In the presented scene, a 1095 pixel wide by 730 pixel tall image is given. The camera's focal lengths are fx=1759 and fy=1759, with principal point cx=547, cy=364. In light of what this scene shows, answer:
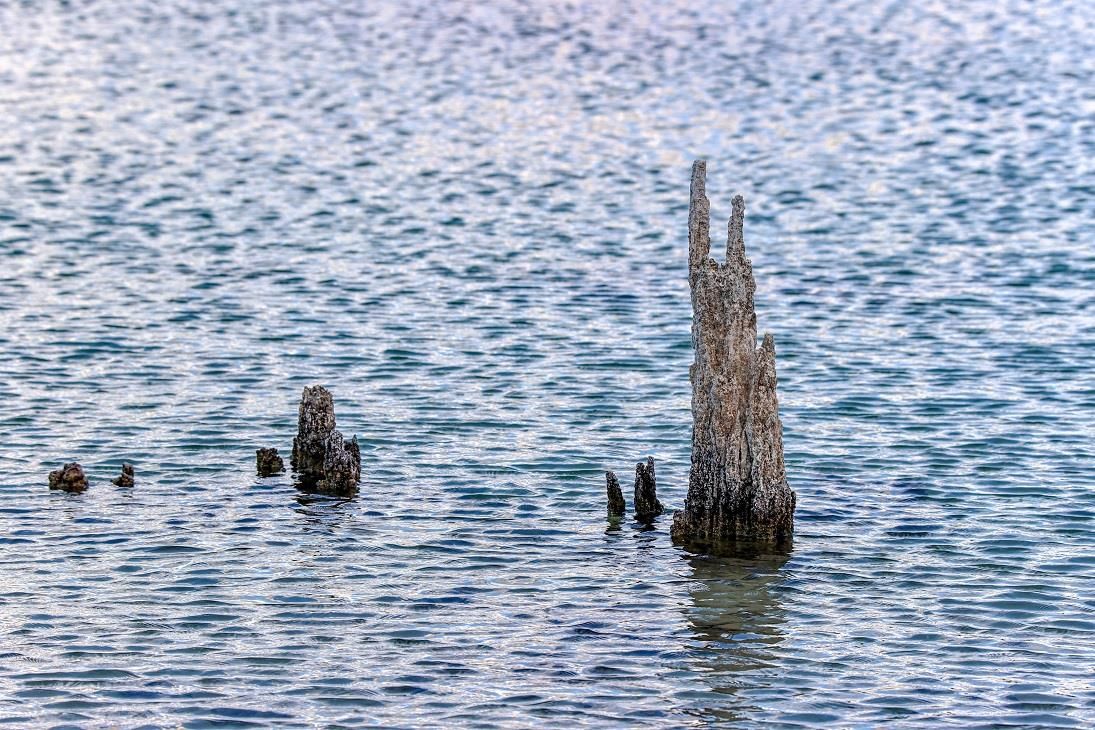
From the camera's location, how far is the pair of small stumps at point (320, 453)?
2969 cm

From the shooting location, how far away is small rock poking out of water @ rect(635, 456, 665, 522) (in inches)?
1123

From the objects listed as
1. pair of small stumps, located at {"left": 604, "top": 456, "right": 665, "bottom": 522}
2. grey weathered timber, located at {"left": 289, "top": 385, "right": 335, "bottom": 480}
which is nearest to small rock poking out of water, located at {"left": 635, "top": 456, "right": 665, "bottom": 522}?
pair of small stumps, located at {"left": 604, "top": 456, "right": 665, "bottom": 522}

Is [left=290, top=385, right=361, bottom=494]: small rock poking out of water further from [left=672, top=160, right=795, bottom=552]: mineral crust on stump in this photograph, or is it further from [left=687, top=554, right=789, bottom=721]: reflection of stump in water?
[left=687, top=554, right=789, bottom=721]: reflection of stump in water

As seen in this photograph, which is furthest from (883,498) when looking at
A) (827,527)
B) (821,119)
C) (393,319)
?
(821,119)

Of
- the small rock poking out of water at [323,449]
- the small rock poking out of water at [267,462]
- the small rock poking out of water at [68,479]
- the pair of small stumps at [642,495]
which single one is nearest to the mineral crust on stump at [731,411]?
the pair of small stumps at [642,495]

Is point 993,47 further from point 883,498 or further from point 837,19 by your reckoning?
point 883,498

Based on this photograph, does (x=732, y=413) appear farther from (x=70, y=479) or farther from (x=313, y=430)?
(x=70, y=479)

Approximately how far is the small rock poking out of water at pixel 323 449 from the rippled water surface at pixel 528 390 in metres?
0.39

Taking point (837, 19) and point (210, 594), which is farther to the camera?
point (837, 19)

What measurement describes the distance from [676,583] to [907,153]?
40.4 meters

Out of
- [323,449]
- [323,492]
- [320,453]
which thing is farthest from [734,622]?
[320,453]

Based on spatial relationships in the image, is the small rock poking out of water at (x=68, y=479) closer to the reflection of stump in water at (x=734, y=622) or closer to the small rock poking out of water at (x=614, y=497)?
the small rock poking out of water at (x=614, y=497)

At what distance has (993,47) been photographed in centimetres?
8569

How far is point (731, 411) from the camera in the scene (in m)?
26.5
